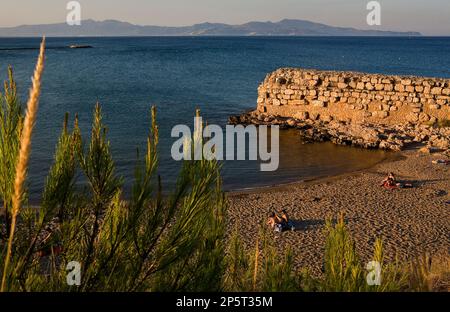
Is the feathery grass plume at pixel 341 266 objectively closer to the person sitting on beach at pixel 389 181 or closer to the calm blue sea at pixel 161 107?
the calm blue sea at pixel 161 107

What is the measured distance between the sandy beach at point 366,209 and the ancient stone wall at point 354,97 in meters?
6.29

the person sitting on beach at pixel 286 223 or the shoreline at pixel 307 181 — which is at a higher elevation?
the shoreline at pixel 307 181

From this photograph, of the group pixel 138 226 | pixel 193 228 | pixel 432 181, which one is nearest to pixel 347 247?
pixel 193 228

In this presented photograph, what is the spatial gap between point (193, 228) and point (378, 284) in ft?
5.21

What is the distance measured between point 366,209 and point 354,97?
14.5 m

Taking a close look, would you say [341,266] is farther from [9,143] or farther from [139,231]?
[9,143]

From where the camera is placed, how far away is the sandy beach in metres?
13.9

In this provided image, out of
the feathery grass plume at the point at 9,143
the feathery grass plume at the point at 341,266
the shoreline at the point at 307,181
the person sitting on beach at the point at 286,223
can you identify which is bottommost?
the person sitting on beach at the point at 286,223

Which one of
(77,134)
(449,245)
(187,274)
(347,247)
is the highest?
(77,134)

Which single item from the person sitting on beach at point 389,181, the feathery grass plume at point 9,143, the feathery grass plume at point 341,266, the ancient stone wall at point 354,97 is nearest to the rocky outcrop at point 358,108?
the ancient stone wall at point 354,97

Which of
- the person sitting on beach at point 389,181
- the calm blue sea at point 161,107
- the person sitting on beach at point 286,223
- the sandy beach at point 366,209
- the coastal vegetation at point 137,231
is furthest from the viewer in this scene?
the calm blue sea at point 161,107

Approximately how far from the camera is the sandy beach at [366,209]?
→ 13.9 meters
